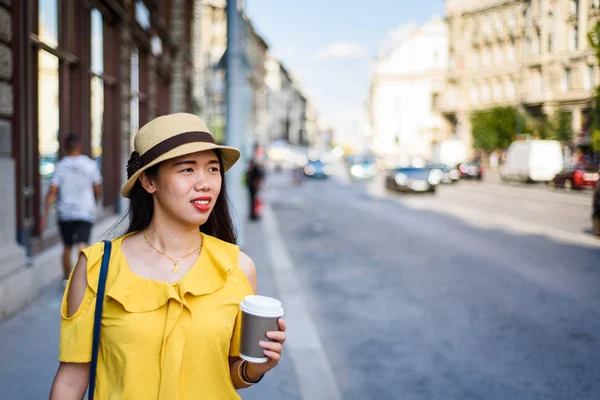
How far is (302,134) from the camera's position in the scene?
174625 mm

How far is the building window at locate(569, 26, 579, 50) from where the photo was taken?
1397 centimetres

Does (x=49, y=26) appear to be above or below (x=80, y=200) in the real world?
above

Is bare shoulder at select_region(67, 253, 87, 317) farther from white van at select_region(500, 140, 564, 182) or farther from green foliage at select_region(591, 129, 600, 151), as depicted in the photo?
white van at select_region(500, 140, 564, 182)

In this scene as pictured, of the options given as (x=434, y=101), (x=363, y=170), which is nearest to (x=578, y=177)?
(x=363, y=170)

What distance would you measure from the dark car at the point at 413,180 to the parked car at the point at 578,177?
605 cm

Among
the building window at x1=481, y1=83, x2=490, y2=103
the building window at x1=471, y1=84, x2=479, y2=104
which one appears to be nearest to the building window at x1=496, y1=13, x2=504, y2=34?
the building window at x1=481, y1=83, x2=490, y2=103

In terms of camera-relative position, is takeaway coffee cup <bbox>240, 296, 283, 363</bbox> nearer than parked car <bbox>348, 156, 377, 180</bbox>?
Yes

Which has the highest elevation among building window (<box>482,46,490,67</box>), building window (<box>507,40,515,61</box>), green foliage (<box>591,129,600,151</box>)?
building window (<box>482,46,490,67</box>)

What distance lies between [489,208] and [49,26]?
1605 centimetres

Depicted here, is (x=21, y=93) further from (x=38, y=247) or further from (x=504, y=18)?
(x=504, y=18)

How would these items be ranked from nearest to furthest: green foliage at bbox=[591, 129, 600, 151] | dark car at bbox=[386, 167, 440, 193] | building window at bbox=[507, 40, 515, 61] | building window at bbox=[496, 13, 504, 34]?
building window at bbox=[496, 13, 504, 34]
building window at bbox=[507, 40, 515, 61]
green foliage at bbox=[591, 129, 600, 151]
dark car at bbox=[386, 167, 440, 193]

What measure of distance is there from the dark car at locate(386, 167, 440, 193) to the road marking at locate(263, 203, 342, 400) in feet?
68.9

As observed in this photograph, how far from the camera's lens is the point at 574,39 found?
49.6 feet

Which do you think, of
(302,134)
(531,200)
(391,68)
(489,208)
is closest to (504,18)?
(489,208)
